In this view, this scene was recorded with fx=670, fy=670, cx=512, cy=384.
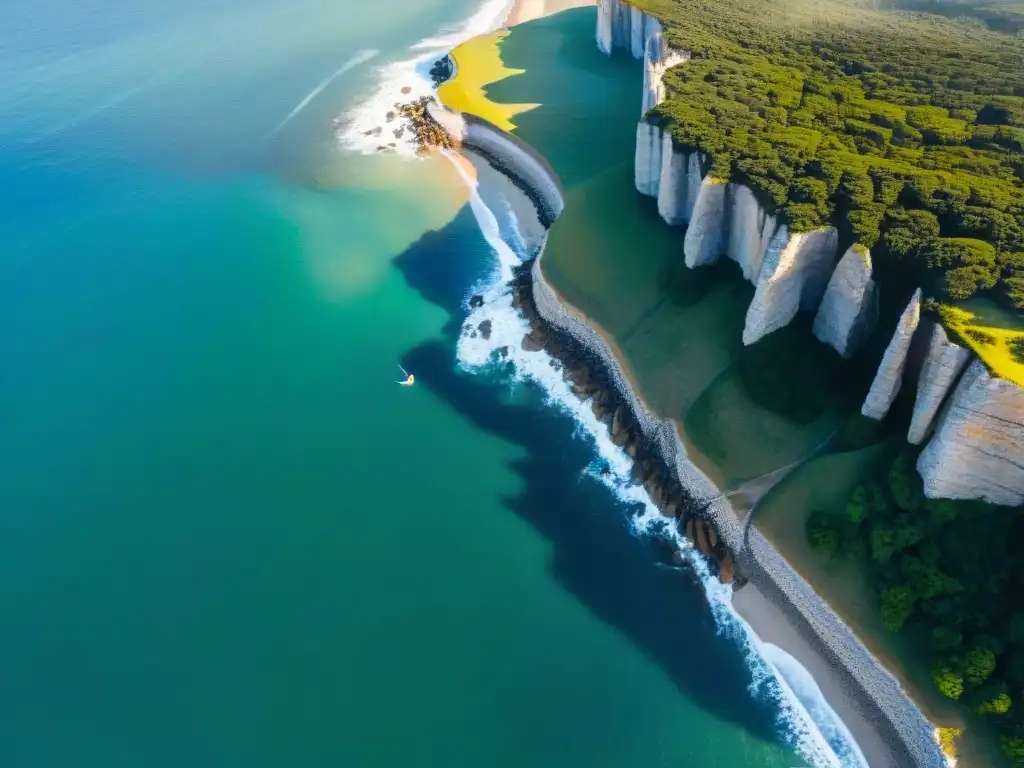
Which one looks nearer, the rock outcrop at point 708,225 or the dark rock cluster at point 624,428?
the dark rock cluster at point 624,428

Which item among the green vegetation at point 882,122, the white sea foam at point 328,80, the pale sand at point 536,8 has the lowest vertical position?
the white sea foam at point 328,80

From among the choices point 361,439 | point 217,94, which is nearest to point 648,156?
point 361,439

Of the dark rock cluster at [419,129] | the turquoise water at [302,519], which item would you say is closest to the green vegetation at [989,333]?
the turquoise water at [302,519]

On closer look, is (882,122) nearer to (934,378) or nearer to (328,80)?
(934,378)

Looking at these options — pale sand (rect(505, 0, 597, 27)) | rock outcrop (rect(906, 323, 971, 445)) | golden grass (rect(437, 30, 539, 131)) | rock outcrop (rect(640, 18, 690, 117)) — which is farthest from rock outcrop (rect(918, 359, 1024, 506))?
pale sand (rect(505, 0, 597, 27))

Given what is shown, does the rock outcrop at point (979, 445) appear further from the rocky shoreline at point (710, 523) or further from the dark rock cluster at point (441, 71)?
the dark rock cluster at point (441, 71)

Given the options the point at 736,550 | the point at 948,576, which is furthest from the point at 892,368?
the point at 736,550

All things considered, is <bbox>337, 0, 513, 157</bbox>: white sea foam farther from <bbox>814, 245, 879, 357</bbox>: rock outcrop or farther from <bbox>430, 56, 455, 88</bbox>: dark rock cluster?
<bbox>814, 245, 879, 357</bbox>: rock outcrop
